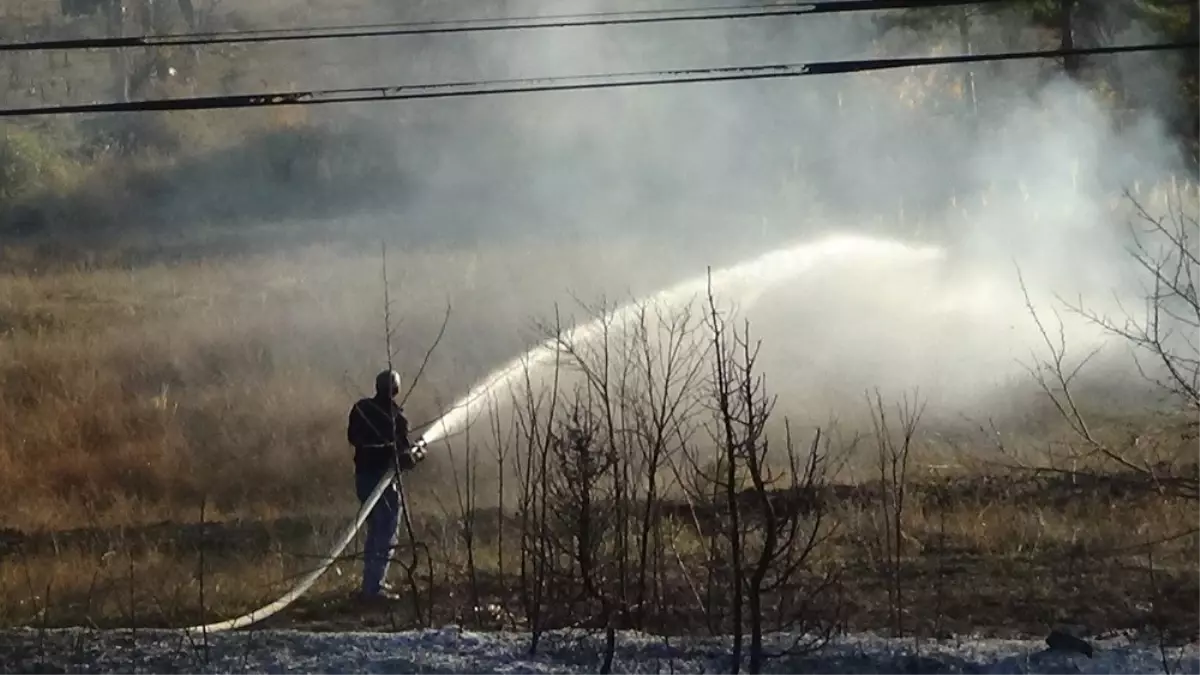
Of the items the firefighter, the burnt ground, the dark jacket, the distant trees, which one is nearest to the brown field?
the burnt ground

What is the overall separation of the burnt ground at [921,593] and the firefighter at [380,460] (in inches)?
10.9

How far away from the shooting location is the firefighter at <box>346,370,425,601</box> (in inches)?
422

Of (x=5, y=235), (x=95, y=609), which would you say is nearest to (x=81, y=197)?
(x=5, y=235)

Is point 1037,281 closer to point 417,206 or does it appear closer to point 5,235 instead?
point 417,206

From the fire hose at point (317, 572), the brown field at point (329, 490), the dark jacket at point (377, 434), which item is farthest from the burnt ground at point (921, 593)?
the dark jacket at point (377, 434)

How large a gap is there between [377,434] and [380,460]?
36 centimetres

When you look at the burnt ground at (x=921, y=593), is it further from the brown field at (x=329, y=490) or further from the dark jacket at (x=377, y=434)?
the dark jacket at (x=377, y=434)

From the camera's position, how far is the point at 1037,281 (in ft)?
77.6

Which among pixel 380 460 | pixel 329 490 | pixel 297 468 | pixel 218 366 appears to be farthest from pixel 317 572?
pixel 218 366

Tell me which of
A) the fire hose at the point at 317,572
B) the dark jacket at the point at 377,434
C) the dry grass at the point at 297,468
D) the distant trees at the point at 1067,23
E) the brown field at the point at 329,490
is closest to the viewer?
the fire hose at the point at 317,572

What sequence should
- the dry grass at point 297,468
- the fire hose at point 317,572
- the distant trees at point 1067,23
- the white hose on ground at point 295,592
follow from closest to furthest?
the white hose on ground at point 295,592
the fire hose at point 317,572
the dry grass at point 297,468
the distant trees at point 1067,23

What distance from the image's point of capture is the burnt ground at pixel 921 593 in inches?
367

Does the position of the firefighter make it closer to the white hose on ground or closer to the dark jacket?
the dark jacket

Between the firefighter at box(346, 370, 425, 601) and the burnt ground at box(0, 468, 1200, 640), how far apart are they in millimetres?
277
